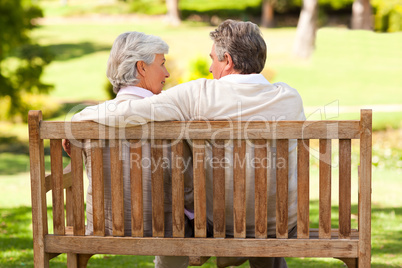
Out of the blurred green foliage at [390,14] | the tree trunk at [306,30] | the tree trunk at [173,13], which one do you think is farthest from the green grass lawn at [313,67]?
the tree trunk at [173,13]

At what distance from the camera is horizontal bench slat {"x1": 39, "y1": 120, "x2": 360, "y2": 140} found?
7.73ft

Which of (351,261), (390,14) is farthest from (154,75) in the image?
(390,14)

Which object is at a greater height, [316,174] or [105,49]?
[105,49]

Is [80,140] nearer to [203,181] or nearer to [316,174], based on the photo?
[203,181]

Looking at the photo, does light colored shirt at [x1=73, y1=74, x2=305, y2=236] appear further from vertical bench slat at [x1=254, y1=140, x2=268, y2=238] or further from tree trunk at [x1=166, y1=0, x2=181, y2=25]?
tree trunk at [x1=166, y1=0, x2=181, y2=25]

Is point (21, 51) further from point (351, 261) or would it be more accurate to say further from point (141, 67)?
point (351, 261)

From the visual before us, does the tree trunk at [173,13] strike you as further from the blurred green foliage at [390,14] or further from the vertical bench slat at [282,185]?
the vertical bench slat at [282,185]

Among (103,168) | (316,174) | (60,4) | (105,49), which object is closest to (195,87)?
(103,168)

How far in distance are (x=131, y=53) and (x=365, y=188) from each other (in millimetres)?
1243

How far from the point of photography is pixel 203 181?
97.2 inches

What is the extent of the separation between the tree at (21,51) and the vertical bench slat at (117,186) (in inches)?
377

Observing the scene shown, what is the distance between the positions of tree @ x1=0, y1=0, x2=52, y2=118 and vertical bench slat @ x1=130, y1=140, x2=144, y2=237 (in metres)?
9.62

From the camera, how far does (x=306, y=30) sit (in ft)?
75.3

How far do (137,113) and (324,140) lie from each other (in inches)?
31.8
